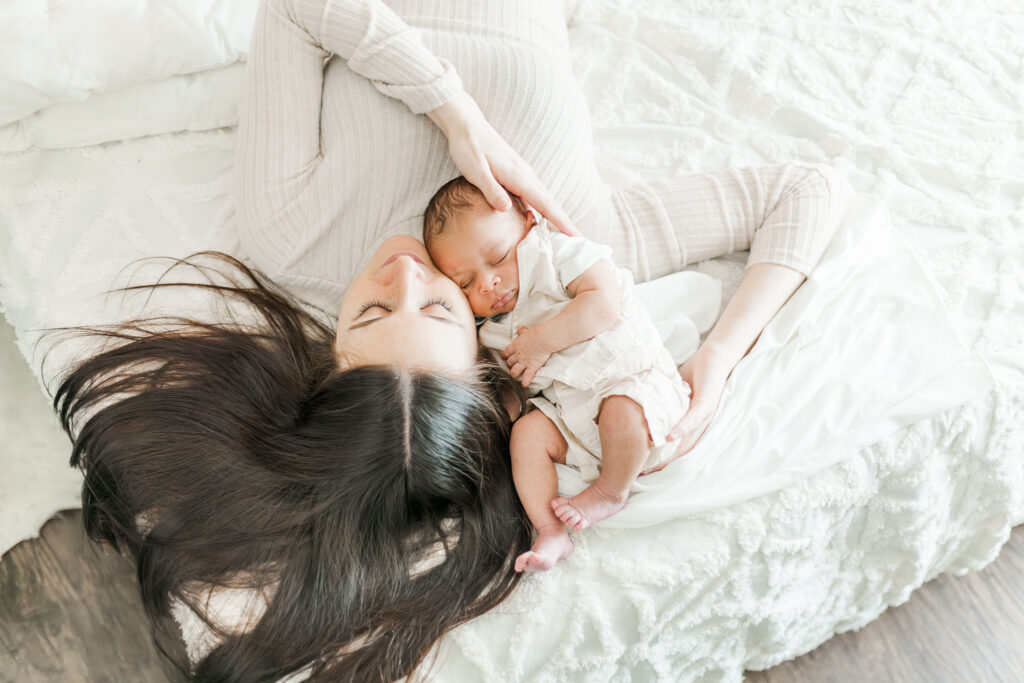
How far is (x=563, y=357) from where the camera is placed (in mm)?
1110

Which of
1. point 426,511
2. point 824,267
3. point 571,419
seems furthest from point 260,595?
point 824,267

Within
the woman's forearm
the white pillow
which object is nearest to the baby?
the woman's forearm

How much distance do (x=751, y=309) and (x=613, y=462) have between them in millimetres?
385

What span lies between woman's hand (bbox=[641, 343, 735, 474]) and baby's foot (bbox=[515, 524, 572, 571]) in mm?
159

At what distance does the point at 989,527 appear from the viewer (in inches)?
55.2

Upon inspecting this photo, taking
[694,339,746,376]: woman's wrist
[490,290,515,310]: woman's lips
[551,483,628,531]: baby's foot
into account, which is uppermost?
[490,290,515,310]: woman's lips

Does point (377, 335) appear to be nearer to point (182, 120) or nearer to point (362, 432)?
point (362, 432)

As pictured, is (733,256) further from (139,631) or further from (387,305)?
(139,631)

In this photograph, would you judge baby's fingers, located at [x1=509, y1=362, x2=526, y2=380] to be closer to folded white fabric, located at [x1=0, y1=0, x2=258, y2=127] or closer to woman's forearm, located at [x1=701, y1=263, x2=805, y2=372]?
woman's forearm, located at [x1=701, y1=263, x2=805, y2=372]

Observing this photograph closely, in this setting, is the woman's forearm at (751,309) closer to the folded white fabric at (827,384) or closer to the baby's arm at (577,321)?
the folded white fabric at (827,384)

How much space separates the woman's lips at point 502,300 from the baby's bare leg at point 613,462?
234mm

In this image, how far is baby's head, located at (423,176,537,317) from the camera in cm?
115

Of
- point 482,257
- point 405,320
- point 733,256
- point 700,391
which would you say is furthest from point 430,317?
point 733,256

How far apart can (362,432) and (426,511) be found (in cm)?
14
